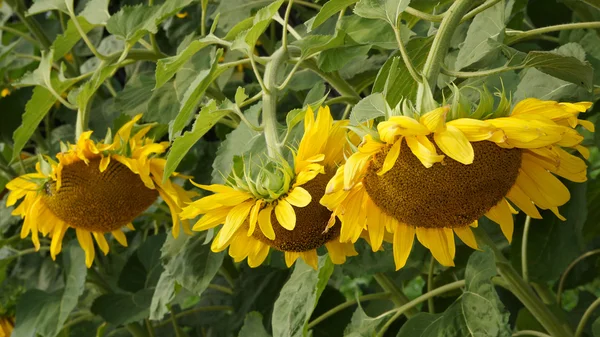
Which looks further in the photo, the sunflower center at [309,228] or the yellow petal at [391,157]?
the sunflower center at [309,228]

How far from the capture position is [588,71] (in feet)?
2.55

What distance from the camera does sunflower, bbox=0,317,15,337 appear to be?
66.3 inches

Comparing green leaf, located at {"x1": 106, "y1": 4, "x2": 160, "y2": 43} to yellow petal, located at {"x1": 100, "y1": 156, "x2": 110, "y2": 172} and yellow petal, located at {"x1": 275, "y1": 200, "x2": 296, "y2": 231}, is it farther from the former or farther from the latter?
yellow petal, located at {"x1": 275, "y1": 200, "x2": 296, "y2": 231}

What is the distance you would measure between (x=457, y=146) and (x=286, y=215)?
184mm

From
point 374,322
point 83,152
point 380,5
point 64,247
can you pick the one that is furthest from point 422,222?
point 64,247

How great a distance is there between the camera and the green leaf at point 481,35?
84 cm

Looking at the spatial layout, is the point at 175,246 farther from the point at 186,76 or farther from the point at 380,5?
the point at 380,5

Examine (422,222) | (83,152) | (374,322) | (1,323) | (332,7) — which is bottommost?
(1,323)

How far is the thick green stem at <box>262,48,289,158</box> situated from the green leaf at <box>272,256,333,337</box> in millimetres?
191

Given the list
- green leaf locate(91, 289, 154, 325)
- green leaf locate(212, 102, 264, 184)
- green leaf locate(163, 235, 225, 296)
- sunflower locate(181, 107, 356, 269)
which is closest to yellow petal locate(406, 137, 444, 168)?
sunflower locate(181, 107, 356, 269)

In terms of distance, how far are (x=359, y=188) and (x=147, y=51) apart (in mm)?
603

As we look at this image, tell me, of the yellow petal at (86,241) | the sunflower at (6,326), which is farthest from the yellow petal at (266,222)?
the sunflower at (6,326)

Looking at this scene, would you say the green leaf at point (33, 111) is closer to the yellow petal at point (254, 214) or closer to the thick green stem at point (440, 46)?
the yellow petal at point (254, 214)

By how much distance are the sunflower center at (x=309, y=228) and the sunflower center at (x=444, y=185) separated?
0.24 ft
